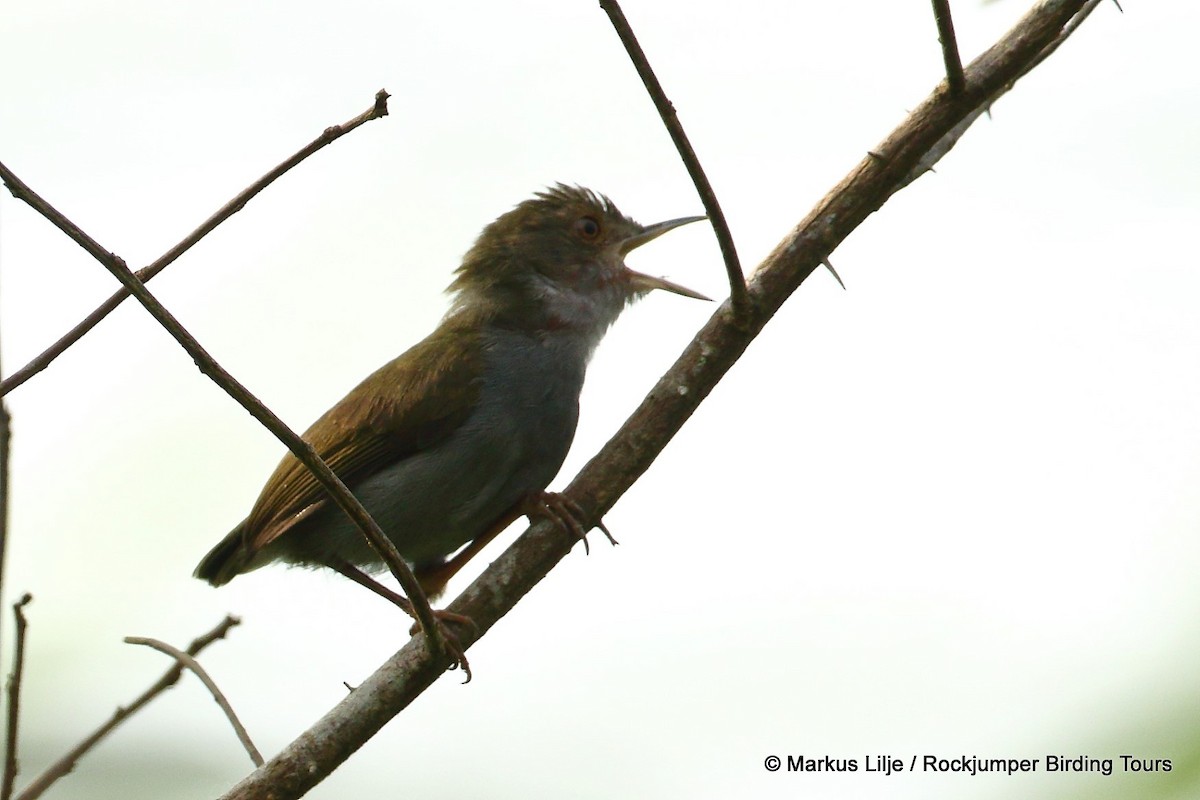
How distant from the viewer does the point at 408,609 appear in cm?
499

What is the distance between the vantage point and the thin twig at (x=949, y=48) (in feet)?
11.0

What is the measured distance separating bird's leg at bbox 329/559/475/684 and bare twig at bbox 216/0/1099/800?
3cm

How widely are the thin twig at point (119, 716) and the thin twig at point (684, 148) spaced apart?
190 cm

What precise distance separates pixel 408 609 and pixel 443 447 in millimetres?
658

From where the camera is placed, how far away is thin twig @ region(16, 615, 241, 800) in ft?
11.9

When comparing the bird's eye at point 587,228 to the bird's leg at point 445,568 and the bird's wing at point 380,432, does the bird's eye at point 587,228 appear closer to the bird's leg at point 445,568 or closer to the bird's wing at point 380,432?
the bird's wing at point 380,432

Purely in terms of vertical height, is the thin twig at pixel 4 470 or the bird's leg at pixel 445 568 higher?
the bird's leg at pixel 445 568

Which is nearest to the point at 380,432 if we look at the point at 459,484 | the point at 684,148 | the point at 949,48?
the point at 459,484

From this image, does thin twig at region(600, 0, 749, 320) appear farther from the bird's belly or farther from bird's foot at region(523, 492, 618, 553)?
the bird's belly

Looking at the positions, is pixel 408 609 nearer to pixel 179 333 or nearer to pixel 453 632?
pixel 453 632

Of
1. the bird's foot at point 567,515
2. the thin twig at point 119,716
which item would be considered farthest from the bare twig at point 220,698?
the bird's foot at point 567,515

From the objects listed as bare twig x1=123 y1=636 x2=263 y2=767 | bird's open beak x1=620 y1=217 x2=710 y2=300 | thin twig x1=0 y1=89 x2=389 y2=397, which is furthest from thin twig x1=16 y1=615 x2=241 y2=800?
bird's open beak x1=620 y1=217 x2=710 y2=300

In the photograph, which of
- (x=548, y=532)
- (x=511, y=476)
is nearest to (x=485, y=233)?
(x=511, y=476)

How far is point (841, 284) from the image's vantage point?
14.0ft
